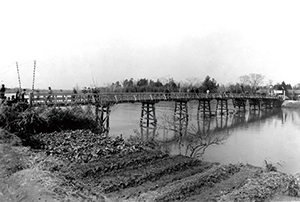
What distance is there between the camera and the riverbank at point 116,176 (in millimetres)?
5789

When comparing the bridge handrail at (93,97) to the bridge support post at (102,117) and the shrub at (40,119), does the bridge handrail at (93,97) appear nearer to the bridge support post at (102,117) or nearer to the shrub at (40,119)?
the bridge support post at (102,117)

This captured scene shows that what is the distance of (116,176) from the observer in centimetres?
788

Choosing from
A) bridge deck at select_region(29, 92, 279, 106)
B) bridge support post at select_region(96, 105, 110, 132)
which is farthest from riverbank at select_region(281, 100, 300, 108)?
bridge support post at select_region(96, 105, 110, 132)

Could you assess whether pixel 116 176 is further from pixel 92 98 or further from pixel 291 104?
pixel 291 104

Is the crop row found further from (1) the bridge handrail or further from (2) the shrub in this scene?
(1) the bridge handrail

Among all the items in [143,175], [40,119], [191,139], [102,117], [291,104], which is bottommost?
[191,139]

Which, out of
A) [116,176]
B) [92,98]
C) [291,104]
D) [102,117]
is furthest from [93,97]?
[291,104]

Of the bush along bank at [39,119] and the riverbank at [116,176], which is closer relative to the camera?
the riverbank at [116,176]

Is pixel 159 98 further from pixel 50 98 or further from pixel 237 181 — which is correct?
pixel 237 181

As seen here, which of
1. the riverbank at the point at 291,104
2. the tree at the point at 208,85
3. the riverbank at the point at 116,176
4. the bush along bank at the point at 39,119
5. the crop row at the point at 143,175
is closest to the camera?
the riverbank at the point at 116,176

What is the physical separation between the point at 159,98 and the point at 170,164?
1844 centimetres

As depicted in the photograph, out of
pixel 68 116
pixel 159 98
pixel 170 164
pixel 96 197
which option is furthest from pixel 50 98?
pixel 159 98

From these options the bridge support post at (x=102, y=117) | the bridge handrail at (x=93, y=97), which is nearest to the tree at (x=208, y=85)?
the bridge handrail at (x=93, y=97)

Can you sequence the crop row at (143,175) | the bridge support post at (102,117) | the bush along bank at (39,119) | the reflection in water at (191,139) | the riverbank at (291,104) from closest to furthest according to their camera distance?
the crop row at (143,175) < the bush along bank at (39,119) < the reflection in water at (191,139) < the bridge support post at (102,117) < the riverbank at (291,104)
